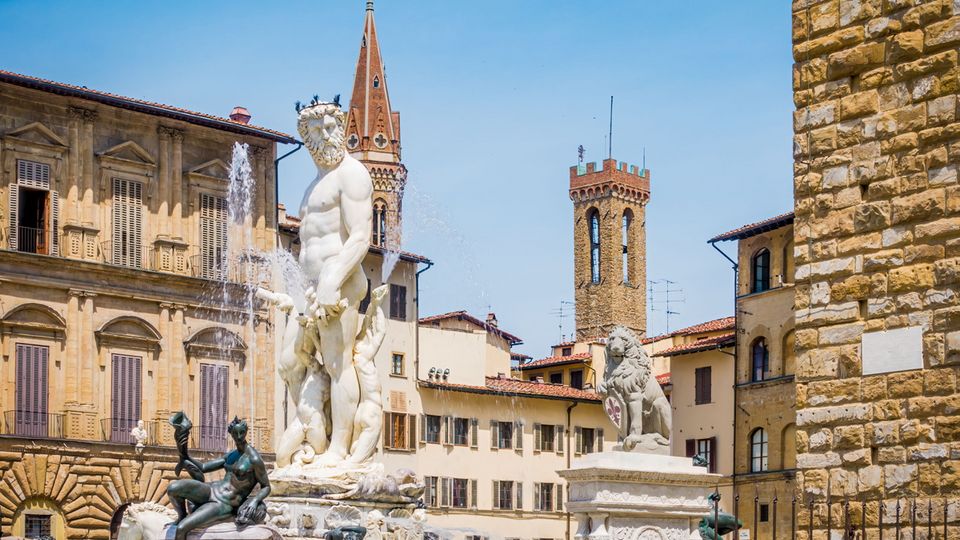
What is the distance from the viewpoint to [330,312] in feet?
54.5

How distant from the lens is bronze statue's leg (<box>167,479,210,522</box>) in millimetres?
13297

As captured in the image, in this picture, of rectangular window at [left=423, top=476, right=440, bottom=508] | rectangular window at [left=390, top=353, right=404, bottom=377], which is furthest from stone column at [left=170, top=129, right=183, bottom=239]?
rectangular window at [left=423, top=476, right=440, bottom=508]

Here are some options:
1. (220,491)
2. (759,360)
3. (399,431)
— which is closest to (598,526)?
(220,491)

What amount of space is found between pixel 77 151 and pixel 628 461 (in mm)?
34151

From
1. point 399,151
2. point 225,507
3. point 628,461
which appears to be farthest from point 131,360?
point 399,151

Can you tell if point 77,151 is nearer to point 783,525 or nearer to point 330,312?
point 783,525

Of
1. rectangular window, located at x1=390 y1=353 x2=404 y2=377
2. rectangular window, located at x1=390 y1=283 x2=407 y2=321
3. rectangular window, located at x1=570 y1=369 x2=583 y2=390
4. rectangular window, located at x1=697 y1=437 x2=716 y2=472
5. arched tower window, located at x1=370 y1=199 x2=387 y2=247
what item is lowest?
rectangular window, located at x1=697 y1=437 x2=716 y2=472

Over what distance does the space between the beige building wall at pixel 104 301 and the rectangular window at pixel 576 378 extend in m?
20.1

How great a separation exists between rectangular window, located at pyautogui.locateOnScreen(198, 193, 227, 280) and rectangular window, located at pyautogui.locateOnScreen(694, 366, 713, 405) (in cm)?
1922

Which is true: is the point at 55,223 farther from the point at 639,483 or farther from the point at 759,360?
the point at 639,483

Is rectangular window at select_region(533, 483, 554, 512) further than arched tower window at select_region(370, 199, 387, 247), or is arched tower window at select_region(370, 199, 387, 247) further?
arched tower window at select_region(370, 199, 387, 247)

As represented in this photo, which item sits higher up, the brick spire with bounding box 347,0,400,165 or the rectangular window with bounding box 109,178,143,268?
the brick spire with bounding box 347,0,400,165

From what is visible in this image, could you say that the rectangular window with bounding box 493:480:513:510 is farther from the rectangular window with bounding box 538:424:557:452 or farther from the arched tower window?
the arched tower window

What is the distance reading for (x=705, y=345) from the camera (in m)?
62.9
